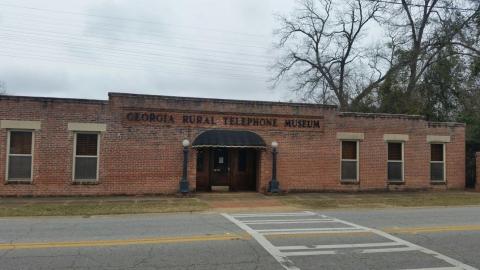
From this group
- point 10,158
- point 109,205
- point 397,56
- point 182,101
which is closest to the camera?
point 109,205

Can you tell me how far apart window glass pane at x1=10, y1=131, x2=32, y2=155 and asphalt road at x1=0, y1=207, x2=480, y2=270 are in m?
6.10

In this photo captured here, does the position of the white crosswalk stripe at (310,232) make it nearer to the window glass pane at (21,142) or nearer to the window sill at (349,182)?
the window sill at (349,182)

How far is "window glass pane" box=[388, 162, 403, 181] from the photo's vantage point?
2230 centimetres

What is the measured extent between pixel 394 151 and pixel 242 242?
49.3ft

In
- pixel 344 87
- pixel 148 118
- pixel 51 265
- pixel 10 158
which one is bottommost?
pixel 51 265

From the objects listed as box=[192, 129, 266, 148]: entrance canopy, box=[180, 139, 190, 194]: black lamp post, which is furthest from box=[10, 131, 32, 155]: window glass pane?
box=[192, 129, 266, 148]: entrance canopy

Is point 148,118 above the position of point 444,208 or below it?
above

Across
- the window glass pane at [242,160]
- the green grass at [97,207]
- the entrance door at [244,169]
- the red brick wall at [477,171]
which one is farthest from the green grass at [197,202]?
the red brick wall at [477,171]

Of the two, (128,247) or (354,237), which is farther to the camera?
(354,237)

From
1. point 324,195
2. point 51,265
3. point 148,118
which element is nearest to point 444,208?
point 324,195

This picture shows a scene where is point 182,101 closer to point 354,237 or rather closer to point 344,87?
point 354,237

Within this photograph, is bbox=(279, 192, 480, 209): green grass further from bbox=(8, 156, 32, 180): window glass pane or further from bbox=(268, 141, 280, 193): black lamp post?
bbox=(8, 156, 32, 180): window glass pane

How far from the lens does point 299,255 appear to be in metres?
8.03

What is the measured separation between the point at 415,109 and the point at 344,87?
13.6 meters
